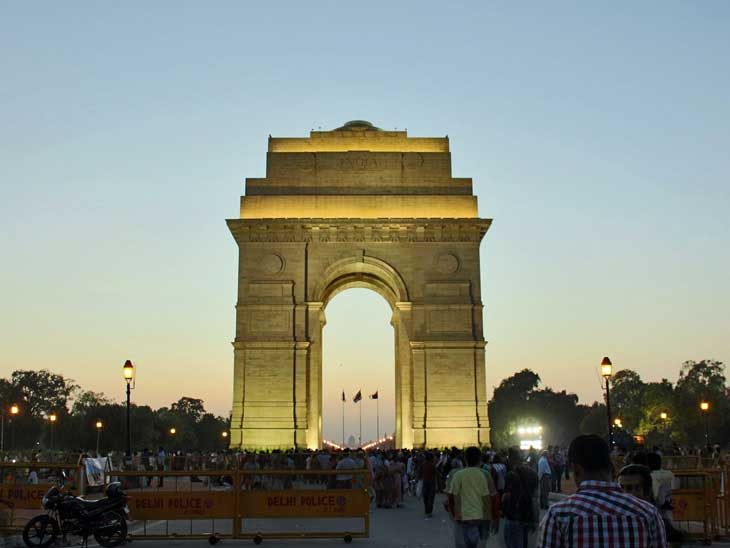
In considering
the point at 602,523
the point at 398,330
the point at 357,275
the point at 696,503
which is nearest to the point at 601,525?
the point at 602,523

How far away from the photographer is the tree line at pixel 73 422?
90.4 meters

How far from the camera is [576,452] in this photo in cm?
481

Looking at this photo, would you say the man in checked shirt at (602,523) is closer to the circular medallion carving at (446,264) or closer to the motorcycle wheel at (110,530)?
the motorcycle wheel at (110,530)

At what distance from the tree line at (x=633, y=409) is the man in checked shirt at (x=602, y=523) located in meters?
40.9

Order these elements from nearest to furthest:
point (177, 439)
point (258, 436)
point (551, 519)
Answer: point (551, 519) → point (258, 436) → point (177, 439)

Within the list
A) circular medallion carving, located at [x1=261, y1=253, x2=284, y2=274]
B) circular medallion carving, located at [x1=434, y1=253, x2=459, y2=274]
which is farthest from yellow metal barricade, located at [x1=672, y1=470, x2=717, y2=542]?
circular medallion carving, located at [x1=261, y1=253, x2=284, y2=274]

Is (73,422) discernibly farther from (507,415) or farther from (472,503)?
(472,503)

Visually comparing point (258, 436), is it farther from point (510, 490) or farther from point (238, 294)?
point (510, 490)

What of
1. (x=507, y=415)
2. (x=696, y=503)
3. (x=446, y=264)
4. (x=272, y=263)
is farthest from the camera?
(x=507, y=415)

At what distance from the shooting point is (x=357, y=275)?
45219mm

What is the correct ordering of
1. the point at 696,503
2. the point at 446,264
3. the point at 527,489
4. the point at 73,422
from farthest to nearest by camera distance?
the point at 73,422, the point at 446,264, the point at 696,503, the point at 527,489

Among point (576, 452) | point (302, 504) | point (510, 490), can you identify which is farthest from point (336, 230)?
point (576, 452)

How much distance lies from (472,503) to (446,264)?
3090 centimetres

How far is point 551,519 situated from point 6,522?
14638 millimetres
